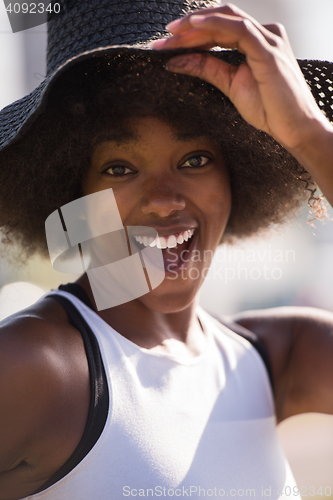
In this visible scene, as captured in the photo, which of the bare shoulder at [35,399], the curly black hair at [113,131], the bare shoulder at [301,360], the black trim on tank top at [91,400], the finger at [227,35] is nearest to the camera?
the finger at [227,35]

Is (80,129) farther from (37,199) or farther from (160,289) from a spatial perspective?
(160,289)

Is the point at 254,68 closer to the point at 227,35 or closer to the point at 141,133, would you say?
the point at 227,35

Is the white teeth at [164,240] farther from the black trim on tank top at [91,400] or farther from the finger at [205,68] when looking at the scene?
the finger at [205,68]

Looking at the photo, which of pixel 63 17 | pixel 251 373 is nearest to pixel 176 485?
pixel 251 373

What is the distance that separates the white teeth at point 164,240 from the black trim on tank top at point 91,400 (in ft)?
1.16

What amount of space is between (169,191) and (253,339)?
90 cm

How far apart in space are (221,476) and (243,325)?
0.83 m

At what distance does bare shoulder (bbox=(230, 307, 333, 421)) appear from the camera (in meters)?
1.96

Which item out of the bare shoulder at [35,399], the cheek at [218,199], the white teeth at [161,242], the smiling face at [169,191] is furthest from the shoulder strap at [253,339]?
the bare shoulder at [35,399]

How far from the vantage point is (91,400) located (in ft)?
4.34

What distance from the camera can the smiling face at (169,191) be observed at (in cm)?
154

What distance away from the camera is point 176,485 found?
4.53 feet

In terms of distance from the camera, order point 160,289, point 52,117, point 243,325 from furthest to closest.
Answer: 1. point 243,325
2. point 160,289
3. point 52,117

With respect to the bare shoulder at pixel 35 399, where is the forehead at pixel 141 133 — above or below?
above
